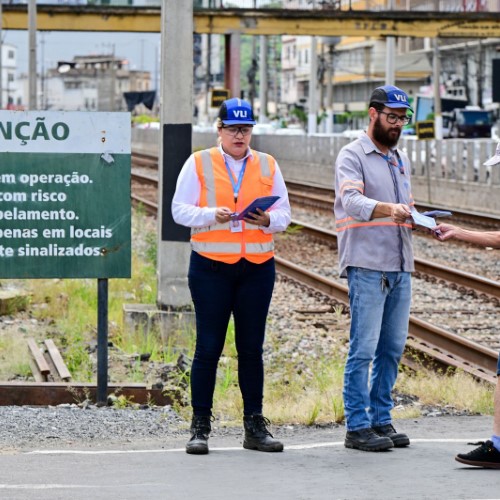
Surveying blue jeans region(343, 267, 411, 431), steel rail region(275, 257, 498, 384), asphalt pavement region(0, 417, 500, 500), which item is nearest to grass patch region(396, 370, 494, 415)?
steel rail region(275, 257, 498, 384)

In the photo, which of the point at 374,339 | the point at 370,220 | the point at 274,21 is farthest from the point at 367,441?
the point at 274,21

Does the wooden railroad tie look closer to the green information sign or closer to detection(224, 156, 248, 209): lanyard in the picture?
the green information sign

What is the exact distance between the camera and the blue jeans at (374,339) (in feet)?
25.7

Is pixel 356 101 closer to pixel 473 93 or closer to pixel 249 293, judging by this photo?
pixel 473 93

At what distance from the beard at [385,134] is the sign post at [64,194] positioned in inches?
80.8

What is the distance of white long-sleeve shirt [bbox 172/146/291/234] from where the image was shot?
7703 mm

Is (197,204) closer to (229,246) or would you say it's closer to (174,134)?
(229,246)

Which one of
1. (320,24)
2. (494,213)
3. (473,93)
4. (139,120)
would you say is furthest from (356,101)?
(494,213)

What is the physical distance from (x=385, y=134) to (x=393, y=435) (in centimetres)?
169

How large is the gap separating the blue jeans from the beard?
0.73 meters

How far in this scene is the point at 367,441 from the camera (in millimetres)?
7734

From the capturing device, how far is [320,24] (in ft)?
145

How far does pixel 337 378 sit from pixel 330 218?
19096mm

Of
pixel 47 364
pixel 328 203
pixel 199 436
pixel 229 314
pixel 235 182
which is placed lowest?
pixel 328 203
